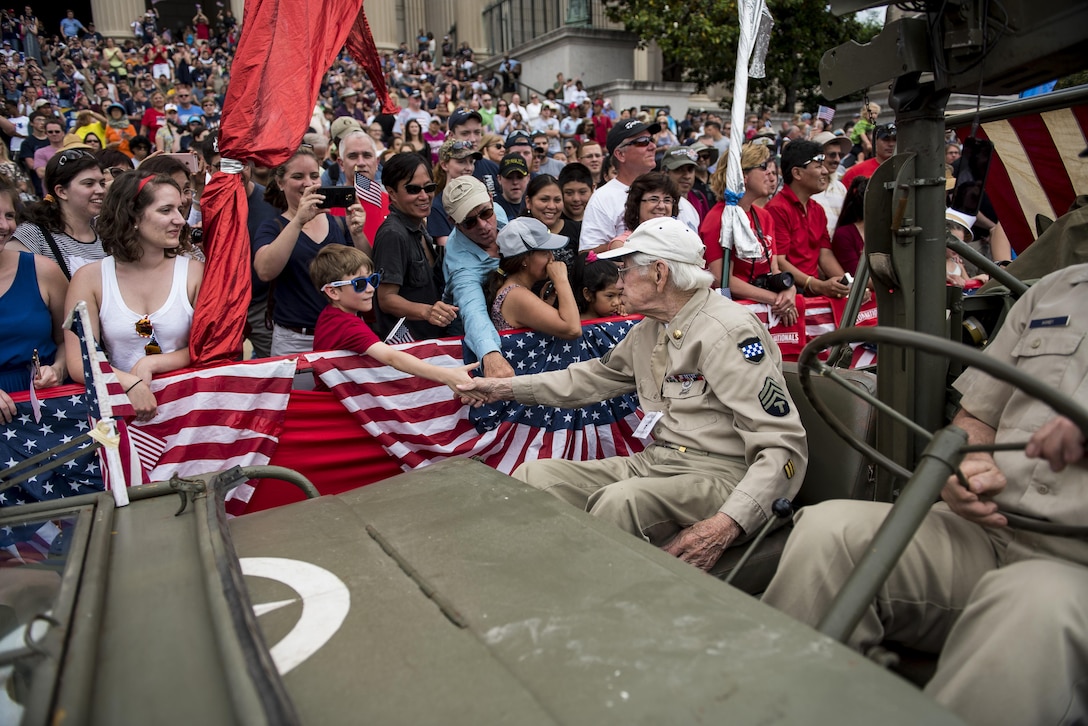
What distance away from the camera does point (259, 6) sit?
4.41m

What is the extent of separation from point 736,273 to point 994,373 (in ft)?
13.0

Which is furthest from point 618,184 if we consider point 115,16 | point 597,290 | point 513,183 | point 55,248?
point 115,16

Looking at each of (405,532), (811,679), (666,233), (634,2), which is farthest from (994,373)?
(634,2)

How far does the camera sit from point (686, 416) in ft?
10.4

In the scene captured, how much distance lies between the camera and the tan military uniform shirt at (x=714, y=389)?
2.81 meters

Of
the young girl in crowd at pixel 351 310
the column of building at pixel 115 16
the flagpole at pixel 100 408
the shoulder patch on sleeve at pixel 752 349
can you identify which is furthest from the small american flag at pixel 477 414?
the column of building at pixel 115 16

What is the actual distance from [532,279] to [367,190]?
180 centimetres

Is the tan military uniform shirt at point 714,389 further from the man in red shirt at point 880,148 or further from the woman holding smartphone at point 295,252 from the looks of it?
the man in red shirt at point 880,148

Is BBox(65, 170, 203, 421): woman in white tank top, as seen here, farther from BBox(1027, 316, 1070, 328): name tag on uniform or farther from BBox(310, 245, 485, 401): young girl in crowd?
BBox(1027, 316, 1070, 328): name tag on uniform

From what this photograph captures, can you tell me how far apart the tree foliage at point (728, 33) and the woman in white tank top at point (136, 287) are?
→ 20.5 metres

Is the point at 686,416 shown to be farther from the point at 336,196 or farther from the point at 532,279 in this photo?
the point at 336,196

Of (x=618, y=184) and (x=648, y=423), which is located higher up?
(x=618, y=184)

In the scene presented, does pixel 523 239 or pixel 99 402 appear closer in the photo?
pixel 99 402

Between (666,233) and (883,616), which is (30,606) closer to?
(883,616)
